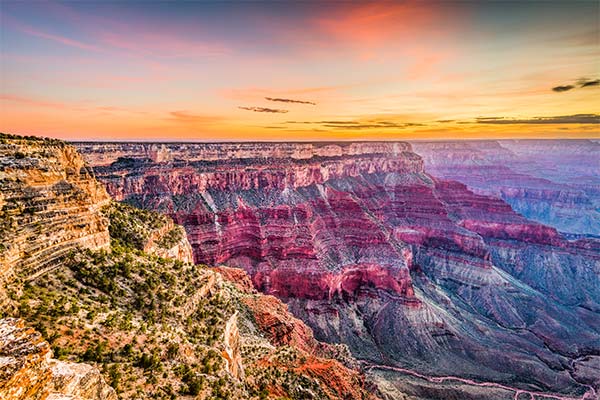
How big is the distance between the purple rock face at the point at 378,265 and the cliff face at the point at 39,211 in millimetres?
47737

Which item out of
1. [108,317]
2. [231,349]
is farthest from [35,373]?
[231,349]

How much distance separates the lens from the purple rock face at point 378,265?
66.9 meters

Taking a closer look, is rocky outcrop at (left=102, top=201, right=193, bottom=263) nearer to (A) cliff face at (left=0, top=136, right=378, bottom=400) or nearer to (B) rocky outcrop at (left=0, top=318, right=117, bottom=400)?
(A) cliff face at (left=0, top=136, right=378, bottom=400)

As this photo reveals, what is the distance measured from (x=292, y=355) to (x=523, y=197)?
193 meters

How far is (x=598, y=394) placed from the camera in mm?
60000

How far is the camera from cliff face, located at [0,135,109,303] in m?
19.6

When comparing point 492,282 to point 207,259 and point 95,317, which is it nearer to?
point 207,259

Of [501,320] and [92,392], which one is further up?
[92,392]

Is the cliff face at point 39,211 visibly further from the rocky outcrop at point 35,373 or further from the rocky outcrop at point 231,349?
the rocky outcrop at point 231,349

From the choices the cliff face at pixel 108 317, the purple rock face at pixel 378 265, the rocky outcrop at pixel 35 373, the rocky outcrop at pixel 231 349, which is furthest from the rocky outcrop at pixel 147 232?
the purple rock face at pixel 378 265

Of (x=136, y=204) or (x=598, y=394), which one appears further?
(x=136, y=204)

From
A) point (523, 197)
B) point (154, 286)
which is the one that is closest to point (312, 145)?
point (154, 286)

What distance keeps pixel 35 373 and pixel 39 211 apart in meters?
14.5

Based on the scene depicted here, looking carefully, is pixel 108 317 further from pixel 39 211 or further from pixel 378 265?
pixel 378 265
